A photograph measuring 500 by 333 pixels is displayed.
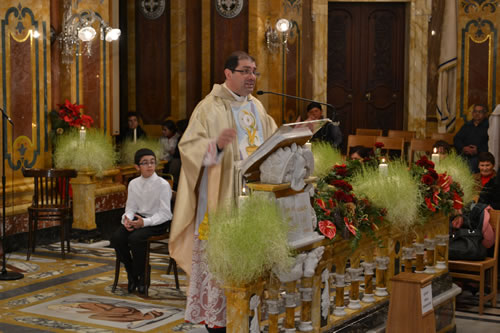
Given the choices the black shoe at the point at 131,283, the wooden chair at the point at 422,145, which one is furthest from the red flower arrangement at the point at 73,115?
the wooden chair at the point at 422,145

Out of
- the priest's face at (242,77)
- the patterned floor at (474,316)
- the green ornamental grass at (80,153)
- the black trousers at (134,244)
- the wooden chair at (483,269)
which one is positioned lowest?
the patterned floor at (474,316)

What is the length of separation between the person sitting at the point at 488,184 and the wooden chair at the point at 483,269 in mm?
494

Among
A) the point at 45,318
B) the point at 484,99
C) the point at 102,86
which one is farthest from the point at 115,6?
the point at 45,318

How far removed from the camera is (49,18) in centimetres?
991

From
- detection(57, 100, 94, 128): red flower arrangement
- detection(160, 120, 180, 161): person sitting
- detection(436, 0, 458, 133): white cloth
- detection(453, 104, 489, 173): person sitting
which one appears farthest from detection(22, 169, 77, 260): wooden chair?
detection(436, 0, 458, 133): white cloth

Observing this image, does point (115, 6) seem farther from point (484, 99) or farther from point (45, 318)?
point (45, 318)

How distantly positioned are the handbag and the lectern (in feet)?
7.27

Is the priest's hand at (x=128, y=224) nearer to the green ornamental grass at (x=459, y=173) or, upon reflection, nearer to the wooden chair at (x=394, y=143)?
the green ornamental grass at (x=459, y=173)

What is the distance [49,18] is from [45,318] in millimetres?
4608

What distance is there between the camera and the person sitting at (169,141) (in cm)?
1222

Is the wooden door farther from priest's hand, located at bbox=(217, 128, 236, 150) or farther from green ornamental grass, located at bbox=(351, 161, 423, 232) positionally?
priest's hand, located at bbox=(217, 128, 236, 150)

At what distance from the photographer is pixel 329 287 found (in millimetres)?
4906

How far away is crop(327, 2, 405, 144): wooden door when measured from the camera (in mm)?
15430

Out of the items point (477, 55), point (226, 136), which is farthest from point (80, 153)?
point (477, 55)
